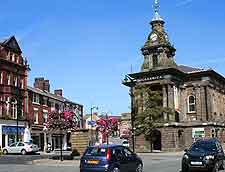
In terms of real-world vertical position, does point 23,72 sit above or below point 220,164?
above

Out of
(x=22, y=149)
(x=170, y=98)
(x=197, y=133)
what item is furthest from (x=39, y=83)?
(x=197, y=133)

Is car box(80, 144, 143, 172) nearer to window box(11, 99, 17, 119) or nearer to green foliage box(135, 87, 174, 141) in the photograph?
green foliage box(135, 87, 174, 141)

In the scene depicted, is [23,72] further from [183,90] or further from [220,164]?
[220,164]

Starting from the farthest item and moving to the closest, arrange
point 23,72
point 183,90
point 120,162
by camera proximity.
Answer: point 183,90 < point 23,72 < point 120,162

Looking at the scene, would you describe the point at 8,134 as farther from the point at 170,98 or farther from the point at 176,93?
the point at 176,93

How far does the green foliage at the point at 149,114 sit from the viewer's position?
54.8m

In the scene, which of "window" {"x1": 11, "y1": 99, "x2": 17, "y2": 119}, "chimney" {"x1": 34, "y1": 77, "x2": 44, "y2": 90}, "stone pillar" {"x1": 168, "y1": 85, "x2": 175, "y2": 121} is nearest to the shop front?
"window" {"x1": 11, "y1": 99, "x2": 17, "y2": 119}

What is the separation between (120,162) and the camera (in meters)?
19.6

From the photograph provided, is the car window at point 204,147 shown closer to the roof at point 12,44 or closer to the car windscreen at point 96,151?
the car windscreen at point 96,151

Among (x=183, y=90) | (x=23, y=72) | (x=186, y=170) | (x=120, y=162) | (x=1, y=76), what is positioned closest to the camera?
(x=120, y=162)

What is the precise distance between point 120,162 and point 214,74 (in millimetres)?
51131

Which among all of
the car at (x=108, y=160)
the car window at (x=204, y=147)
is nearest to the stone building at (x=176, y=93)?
the car window at (x=204, y=147)

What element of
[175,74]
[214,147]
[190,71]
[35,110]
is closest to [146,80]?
[175,74]

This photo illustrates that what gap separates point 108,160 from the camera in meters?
19.1
